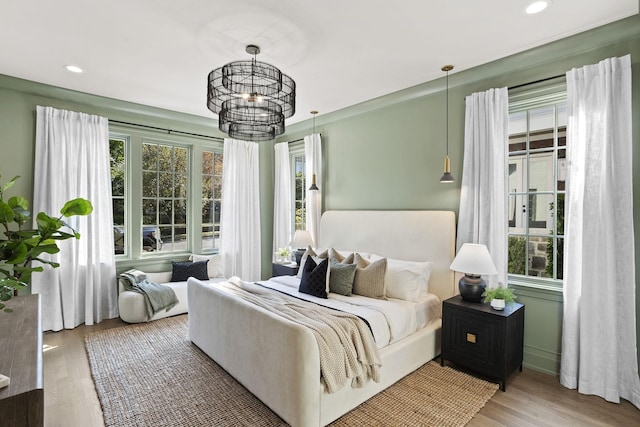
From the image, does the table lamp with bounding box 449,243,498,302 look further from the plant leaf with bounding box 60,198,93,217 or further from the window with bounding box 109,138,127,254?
the window with bounding box 109,138,127,254

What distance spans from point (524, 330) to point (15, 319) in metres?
3.81

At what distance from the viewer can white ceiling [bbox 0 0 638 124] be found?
237 cm

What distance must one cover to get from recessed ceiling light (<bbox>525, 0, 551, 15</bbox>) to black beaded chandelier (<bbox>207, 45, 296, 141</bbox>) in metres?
1.77

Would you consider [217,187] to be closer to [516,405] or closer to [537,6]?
[537,6]

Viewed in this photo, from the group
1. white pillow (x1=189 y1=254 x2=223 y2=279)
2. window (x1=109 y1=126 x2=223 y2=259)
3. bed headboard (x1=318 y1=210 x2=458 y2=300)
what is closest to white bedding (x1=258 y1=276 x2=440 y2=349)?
bed headboard (x1=318 y1=210 x2=458 y2=300)

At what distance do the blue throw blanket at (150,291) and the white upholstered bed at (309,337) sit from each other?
0.96m

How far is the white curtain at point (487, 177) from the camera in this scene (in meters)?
3.17

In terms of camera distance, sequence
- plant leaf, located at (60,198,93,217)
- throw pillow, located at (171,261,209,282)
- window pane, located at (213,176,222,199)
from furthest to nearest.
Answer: window pane, located at (213,176,222,199) < throw pillow, located at (171,261,209,282) < plant leaf, located at (60,198,93,217)

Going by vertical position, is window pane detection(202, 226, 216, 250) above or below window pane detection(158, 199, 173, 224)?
below

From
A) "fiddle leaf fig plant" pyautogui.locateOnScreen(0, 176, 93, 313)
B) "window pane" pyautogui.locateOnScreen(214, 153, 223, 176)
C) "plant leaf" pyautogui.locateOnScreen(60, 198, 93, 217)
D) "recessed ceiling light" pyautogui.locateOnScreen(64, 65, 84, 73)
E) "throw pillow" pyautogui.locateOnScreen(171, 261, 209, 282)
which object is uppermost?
"recessed ceiling light" pyautogui.locateOnScreen(64, 65, 84, 73)

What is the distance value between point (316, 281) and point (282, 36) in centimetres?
218

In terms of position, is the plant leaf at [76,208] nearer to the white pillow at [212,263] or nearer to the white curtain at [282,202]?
the white pillow at [212,263]

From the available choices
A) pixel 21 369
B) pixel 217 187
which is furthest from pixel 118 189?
pixel 21 369

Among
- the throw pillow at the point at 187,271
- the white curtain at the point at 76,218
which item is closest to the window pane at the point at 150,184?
the white curtain at the point at 76,218
